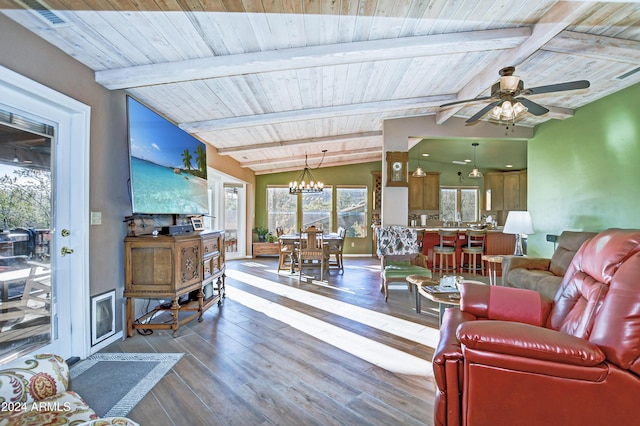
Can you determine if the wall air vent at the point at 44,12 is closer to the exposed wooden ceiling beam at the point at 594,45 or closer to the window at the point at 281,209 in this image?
the exposed wooden ceiling beam at the point at 594,45

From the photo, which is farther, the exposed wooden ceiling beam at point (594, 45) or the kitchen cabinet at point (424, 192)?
the kitchen cabinet at point (424, 192)

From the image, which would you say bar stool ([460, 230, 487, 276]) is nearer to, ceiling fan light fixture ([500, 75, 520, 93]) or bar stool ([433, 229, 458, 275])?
bar stool ([433, 229, 458, 275])

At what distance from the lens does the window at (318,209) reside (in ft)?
28.8

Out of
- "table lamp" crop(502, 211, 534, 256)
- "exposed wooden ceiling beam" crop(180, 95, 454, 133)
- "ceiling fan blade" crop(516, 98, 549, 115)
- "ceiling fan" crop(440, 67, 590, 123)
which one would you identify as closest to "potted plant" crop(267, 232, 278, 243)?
"exposed wooden ceiling beam" crop(180, 95, 454, 133)

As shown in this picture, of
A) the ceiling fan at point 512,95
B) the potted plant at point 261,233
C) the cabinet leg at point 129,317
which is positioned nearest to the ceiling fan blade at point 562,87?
the ceiling fan at point 512,95

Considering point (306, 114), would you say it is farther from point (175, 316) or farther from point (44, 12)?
point (175, 316)

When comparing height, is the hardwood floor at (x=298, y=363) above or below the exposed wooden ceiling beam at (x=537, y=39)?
below

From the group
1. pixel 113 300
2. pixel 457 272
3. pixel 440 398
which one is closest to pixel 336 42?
pixel 440 398

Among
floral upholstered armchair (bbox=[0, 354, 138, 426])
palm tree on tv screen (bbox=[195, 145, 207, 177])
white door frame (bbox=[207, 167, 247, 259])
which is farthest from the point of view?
white door frame (bbox=[207, 167, 247, 259])

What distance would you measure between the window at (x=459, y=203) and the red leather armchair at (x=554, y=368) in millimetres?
7866

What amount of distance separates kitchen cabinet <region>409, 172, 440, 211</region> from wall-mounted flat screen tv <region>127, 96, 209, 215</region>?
6.31 metres

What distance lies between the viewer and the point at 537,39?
8.54 ft

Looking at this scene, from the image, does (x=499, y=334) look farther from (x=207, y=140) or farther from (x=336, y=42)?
(x=207, y=140)

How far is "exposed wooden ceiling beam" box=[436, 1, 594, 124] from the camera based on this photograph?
2.25 m
